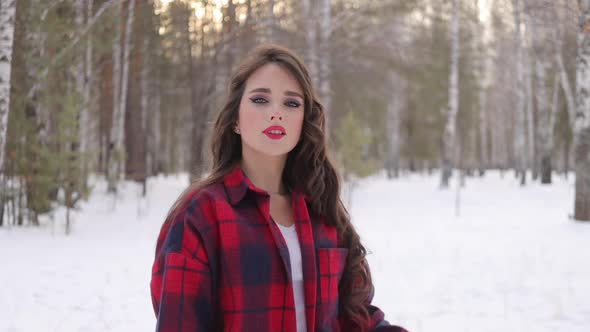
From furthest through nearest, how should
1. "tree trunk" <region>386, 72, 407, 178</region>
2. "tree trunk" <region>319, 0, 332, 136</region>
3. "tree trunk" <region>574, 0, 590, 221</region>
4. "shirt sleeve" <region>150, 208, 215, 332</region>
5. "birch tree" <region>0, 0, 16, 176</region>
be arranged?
"tree trunk" <region>386, 72, 407, 178</region> < "tree trunk" <region>319, 0, 332, 136</region> < "tree trunk" <region>574, 0, 590, 221</region> < "birch tree" <region>0, 0, 16, 176</region> < "shirt sleeve" <region>150, 208, 215, 332</region>

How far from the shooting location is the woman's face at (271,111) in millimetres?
1592

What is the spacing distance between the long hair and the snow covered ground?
8.86 feet

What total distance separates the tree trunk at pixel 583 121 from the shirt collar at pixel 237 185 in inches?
350

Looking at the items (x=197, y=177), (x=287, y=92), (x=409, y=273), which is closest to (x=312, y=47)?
(x=409, y=273)

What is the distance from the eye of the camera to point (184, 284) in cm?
131

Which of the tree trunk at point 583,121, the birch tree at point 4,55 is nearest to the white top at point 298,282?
the birch tree at point 4,55

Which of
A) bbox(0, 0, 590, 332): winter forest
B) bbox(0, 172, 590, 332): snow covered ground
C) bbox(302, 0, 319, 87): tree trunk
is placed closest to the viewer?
bbox(0, 172, 590, 332): snow covered ground

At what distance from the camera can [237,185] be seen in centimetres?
152

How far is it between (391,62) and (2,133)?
34.4 feet

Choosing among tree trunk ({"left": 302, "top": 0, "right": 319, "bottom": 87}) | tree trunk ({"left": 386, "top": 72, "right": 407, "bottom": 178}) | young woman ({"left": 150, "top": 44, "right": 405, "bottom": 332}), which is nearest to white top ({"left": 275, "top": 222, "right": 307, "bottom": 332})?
young woman ({"left": 150, "top": 44, "right": 405, "bottom": 332})

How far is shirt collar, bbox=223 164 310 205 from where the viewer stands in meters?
1.49

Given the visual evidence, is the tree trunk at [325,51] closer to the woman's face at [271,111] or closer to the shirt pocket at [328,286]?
the woman's face at [271,111]

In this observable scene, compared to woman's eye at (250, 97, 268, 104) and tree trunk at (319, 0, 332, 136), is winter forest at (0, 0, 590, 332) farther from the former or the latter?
woman's eye at (250, 97, 268, 104)

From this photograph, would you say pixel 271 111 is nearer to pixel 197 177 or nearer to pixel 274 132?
pixel 274 132
